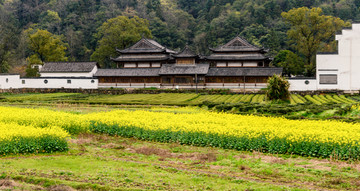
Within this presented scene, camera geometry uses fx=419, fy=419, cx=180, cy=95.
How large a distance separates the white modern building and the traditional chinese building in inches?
219

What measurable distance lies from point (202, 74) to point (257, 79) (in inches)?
323

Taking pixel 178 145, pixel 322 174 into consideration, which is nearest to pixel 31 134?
pixel 178 145

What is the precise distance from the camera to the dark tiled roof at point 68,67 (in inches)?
2660

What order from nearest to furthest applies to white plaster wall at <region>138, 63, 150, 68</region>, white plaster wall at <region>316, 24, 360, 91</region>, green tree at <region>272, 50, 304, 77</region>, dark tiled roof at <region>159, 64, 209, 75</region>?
white plaster wall at <region>316, 24, 360, 91</region> → dark tiled roof at <region>159, 64, 209, 75</region> → green tree at <region>272, 50, 304, 77</region> → white plaster wall at <region>138, 63, 150, 68</region>

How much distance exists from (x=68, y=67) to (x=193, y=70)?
2052 centimetres

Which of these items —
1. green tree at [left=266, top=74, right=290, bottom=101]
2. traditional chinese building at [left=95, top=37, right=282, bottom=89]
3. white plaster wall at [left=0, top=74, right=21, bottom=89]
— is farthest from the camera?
white plaster wall at [left=0, top=74, right=21, bottom=89]

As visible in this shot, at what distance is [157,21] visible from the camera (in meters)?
104

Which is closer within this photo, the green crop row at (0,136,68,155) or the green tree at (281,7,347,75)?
the green crop row at (0,136,68,155)

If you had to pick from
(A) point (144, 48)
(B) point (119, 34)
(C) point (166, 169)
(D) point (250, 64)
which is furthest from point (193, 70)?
(C) point (166, 169)

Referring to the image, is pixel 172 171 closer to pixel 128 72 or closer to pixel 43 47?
pixel 128 72

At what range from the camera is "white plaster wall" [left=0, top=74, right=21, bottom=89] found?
64312 millimetres

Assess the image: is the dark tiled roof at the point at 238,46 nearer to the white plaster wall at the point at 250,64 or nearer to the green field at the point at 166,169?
the white plaster wall at the point at 250,64

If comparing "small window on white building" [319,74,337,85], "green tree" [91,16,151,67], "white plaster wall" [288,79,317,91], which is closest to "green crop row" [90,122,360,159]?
"white plaster wall" [288,79,317,91]

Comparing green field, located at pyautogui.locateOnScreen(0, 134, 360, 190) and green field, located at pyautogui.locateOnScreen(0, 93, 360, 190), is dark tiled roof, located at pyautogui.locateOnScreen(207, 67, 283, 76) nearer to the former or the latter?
green field, located at pyautogui.locateOnScreen(0, 93, 360, 190)
